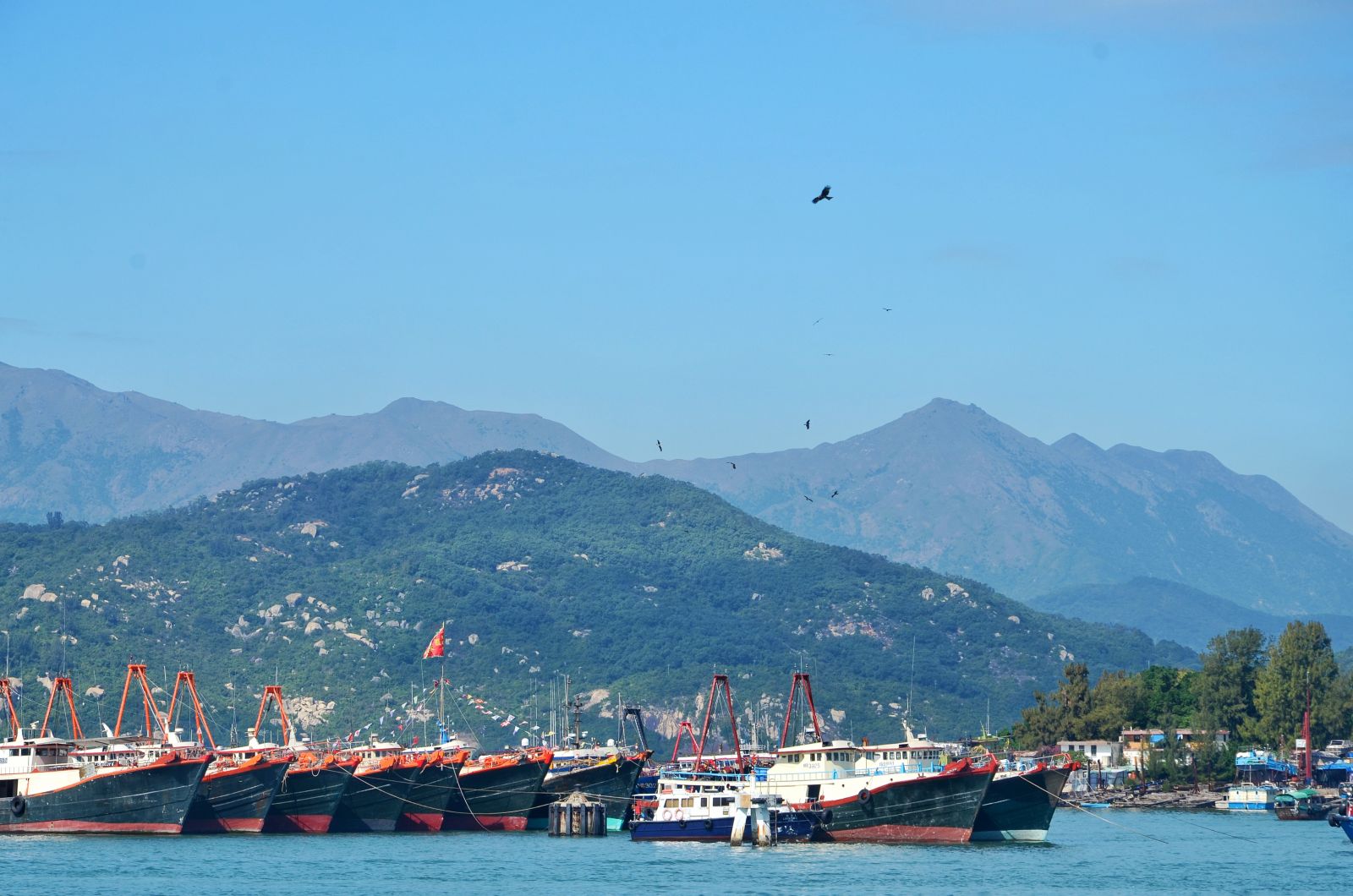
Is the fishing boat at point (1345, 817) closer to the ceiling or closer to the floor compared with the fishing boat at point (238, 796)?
closer to the ceiling

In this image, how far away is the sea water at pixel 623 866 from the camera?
331ft

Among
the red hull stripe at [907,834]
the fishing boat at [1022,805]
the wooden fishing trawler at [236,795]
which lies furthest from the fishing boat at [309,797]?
the fishing boat at [1022,805]

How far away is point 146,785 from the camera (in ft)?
403

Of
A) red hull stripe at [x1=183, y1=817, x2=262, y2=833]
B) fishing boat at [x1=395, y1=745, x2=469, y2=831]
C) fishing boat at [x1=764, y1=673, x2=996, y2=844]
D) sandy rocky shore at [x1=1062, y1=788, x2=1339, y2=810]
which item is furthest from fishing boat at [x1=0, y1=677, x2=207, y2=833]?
sandy rocky shore at [x1=1062, y1=788, x2=1339, y2=810]

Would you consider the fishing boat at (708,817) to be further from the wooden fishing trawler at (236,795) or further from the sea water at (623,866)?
the wooden fishing trawler at (236,795)

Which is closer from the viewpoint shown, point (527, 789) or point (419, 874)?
point (419, 874)

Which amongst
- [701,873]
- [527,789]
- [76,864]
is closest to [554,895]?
[701,873]

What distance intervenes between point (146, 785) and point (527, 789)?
28.6 meters

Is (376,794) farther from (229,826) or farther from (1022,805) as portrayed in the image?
(1022,805)

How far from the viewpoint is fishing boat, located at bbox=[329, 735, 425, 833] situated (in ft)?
455

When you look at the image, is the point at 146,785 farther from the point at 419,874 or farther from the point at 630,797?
the point at 630,797

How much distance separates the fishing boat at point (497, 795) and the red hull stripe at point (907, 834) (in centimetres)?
2723

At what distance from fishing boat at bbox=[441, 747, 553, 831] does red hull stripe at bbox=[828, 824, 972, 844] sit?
27.2 meters

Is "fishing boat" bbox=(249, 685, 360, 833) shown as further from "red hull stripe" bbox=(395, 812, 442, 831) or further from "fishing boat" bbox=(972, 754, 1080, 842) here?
"fishing boat" bbox=(972, 754, 1080, 842)
